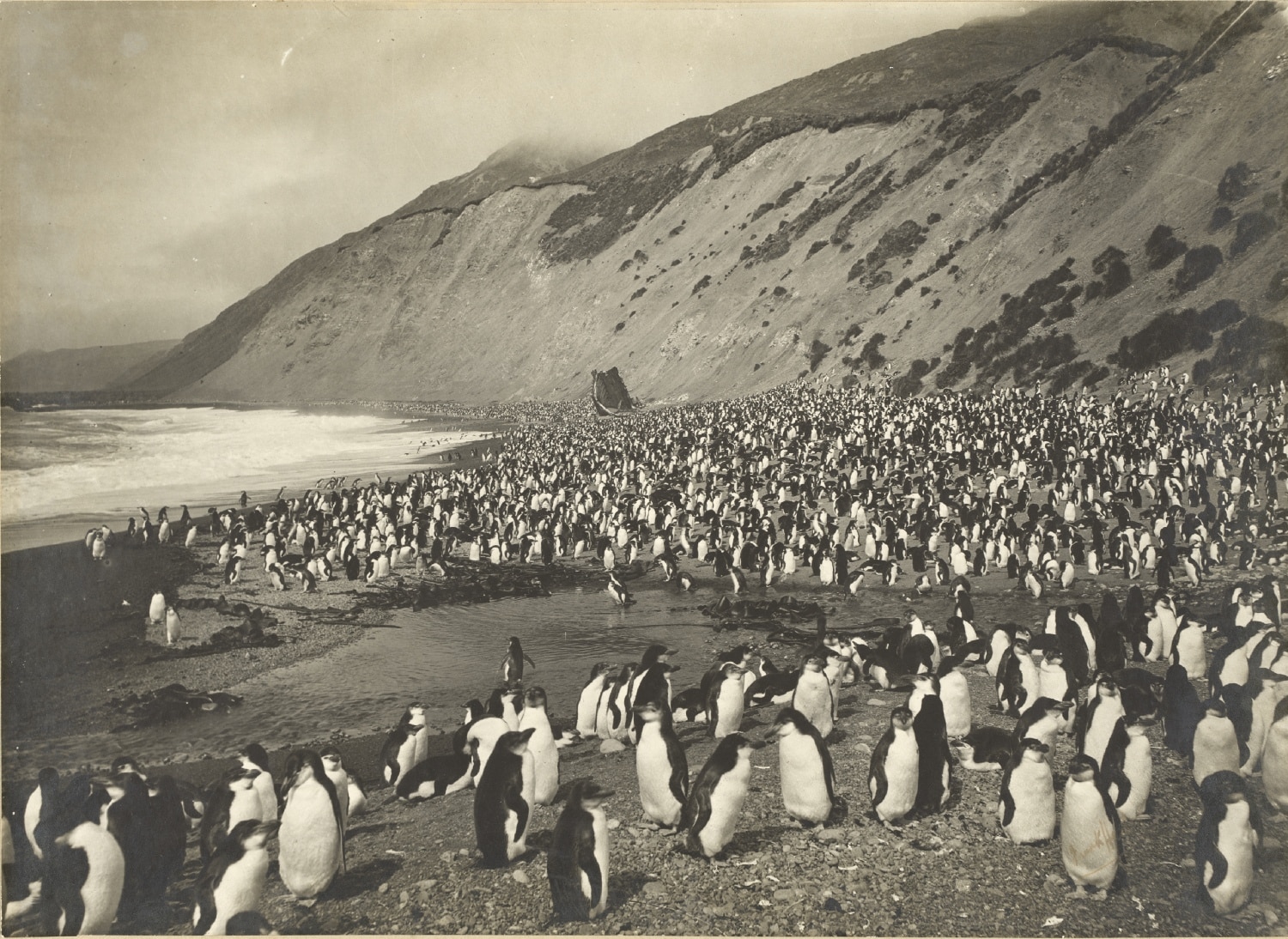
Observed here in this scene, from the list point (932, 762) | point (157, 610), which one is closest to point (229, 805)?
point (932, 762)

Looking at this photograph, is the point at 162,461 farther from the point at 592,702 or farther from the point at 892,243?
the point at 892,243

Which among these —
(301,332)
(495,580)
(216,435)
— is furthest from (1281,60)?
(301,332)

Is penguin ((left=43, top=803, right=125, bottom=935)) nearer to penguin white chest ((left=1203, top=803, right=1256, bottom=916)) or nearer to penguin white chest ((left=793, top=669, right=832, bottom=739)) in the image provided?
penguin white chest ((left=793, top=669, right=832, bottom=739))

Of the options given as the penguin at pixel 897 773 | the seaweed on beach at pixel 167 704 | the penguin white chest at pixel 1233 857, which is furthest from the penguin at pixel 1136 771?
the seaweed on beach at pixel 167 704

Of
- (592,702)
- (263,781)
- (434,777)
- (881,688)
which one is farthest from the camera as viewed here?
(881,688)

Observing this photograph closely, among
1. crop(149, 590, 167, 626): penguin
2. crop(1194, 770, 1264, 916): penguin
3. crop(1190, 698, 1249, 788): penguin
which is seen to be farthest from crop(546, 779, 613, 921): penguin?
crop(149, 590, 167, 626): penguin

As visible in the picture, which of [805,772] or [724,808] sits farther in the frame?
[805,772]
